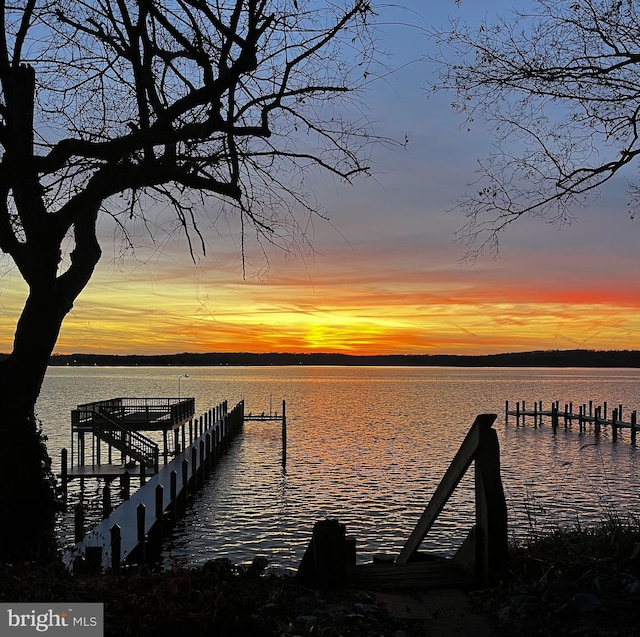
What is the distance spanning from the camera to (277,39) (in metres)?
7.44

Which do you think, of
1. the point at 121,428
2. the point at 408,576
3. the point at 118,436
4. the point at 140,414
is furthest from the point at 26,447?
the point at 140,414

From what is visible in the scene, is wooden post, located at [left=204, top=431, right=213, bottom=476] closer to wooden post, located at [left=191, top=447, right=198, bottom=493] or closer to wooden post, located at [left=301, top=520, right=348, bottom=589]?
wooden post, located at [left=191, top=447, right=198, bottom=493]

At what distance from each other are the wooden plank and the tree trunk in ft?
17.4

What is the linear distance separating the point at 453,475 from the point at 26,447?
6.16 metres

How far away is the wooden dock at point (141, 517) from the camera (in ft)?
42.7

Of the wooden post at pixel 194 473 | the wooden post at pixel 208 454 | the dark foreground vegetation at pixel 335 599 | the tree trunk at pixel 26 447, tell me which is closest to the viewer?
the dark foreground vegetation at pixel 335 599

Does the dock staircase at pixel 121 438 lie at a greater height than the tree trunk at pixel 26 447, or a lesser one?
lesser

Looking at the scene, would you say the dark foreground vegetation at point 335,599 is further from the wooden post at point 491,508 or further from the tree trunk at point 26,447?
the tree trunk at point 26,447

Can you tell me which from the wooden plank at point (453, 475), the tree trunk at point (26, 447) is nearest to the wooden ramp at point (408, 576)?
the wooden plank at point (453, 475)

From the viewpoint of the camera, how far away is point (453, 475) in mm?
6504

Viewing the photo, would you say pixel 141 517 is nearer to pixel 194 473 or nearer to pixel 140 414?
pixel 194 473

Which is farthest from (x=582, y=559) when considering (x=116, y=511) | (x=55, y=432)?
(x=55, y=432)

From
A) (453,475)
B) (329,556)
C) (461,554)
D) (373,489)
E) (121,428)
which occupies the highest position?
(453,475)

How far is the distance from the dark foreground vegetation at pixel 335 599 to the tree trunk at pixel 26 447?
147 inches
